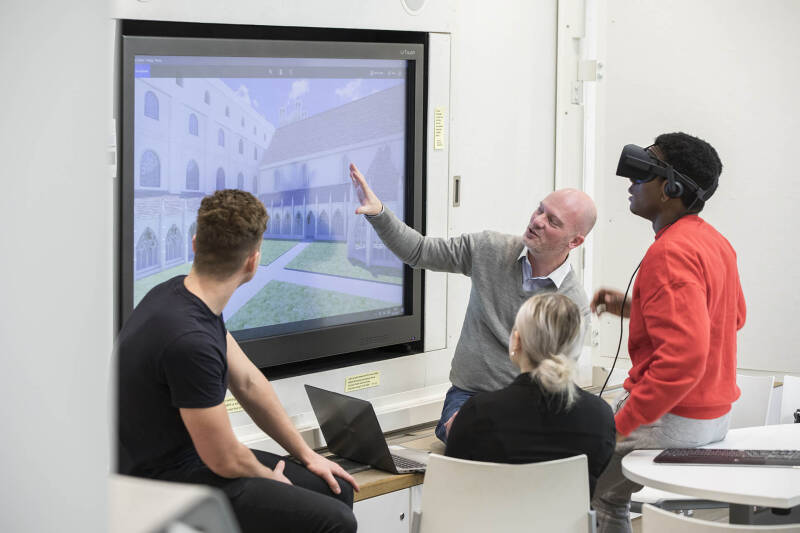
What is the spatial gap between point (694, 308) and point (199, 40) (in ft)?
5.55

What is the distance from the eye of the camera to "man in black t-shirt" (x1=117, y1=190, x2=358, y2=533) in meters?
1.92

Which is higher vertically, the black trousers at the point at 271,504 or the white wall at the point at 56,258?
the white wall at the point at 56,258

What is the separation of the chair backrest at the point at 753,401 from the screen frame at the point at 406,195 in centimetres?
129

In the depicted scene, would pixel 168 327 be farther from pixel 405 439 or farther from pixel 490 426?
pixel 405 439

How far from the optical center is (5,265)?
1.34ft

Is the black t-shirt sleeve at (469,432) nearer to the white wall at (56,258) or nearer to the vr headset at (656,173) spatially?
the vr headset at (656,173)

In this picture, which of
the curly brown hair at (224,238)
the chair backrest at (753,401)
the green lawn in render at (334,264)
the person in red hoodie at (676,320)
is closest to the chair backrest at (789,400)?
the chair backrest at (753,401)

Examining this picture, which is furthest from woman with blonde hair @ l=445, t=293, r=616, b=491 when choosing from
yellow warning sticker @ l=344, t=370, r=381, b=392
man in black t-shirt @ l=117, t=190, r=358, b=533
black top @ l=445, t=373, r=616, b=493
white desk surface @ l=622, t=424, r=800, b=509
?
yellow warning sticker @ l=344, t=370, r=381, b=392

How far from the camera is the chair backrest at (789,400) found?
328 cm

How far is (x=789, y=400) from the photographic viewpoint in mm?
3297

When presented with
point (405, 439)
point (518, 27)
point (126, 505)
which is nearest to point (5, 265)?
point (126, 505)

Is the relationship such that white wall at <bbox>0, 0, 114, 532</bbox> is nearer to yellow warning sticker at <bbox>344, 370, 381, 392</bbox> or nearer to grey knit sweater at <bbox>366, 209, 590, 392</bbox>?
grey knit sweater at <bbox>366, 209, 590, 392</bbox>

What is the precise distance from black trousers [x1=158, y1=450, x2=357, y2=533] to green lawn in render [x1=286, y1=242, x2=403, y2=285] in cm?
103

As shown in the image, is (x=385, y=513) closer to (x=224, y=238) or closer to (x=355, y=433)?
(x=355, y=433)
